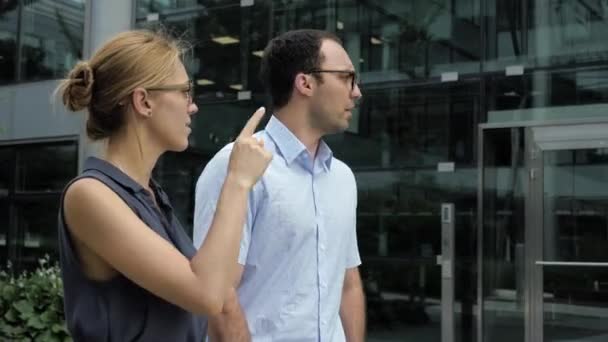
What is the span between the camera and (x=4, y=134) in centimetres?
1148

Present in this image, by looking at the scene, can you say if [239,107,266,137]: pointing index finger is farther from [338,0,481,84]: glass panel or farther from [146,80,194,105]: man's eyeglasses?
[338,0,481,84]: glass panel

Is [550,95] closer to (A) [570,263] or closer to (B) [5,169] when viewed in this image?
(A) [570,263]

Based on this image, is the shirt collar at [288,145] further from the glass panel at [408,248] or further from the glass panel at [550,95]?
the glass panel at [408,248]

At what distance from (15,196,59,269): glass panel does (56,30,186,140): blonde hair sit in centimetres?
955

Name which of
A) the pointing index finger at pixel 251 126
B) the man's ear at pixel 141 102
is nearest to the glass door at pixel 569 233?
the pointing index finger at pixel 251 126

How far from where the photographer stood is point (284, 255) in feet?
8.02

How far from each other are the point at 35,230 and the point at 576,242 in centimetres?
708

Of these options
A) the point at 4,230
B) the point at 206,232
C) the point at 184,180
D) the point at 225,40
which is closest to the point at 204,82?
the point at 225,40

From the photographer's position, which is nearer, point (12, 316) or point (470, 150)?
point (12, 316)

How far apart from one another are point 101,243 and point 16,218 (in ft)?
34.5

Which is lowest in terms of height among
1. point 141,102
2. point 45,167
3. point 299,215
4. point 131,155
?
point 299,215

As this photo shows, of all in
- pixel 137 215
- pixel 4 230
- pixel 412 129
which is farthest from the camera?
pixel 4 230

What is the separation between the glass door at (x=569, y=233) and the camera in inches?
292

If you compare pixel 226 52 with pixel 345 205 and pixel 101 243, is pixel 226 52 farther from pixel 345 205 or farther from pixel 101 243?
pixel 101 243
